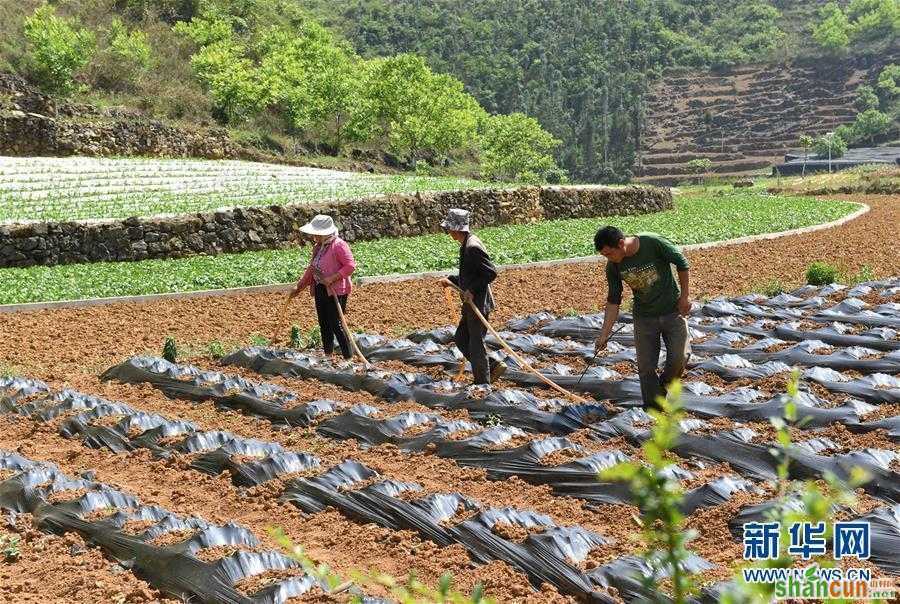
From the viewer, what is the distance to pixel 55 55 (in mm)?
41812

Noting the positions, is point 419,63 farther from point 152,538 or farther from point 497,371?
point 152,538

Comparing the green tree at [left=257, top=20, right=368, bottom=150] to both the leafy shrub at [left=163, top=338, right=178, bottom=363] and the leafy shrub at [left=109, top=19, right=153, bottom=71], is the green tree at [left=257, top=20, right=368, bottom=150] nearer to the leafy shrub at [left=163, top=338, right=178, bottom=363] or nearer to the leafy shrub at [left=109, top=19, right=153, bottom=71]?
the leafy shrub at [left=109, top=19, right=153, bottom=71]

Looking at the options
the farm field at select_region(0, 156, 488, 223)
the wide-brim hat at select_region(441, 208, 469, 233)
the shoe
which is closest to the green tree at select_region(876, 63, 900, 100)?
the farm field at select_region(0, 156, 488, 223)

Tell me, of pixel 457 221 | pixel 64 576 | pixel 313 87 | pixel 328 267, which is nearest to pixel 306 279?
pixel 328 267

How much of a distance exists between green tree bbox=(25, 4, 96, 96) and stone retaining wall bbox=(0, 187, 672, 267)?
80.7ft

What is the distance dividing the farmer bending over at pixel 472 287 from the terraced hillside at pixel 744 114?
78.7 m

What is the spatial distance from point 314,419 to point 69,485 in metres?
2.11

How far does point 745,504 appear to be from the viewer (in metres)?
5.40

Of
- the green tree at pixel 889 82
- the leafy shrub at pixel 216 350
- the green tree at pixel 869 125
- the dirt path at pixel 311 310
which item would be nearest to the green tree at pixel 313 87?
the dirt path at pixel 311 310

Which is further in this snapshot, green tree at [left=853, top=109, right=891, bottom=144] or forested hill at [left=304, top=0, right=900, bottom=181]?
forested hill at [left=304, top=0, right=900, bottom=181]

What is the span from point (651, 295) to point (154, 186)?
951 inches

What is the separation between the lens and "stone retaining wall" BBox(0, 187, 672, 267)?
63.9ft

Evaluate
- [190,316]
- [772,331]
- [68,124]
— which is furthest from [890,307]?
[68,124]

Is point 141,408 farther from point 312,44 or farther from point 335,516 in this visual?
point 312,44
